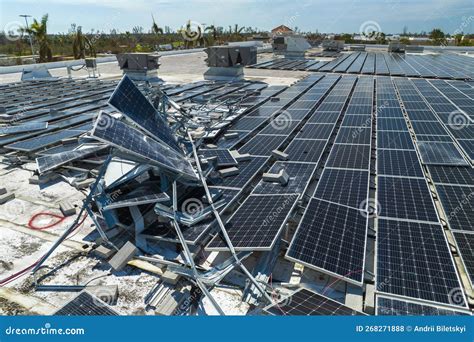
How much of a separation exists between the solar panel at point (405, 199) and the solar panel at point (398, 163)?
33.6 inches

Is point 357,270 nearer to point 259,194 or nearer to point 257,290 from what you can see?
point 257,290

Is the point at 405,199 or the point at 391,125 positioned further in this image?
the point at 391,125

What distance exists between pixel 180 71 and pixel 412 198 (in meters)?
62.0

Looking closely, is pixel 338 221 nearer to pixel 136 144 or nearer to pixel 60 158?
pixel 136 144

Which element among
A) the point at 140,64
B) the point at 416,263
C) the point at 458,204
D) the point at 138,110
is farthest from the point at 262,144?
the point at 140,64

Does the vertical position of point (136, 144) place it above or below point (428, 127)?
above

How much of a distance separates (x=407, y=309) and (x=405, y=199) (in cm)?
707

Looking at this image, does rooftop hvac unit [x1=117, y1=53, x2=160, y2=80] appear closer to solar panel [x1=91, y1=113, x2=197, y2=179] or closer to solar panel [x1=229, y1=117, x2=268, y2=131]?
solar panel [x1=229, y1=117, x2=268, y2=131]

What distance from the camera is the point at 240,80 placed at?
A: 54.3 m

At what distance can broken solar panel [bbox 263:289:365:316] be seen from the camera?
10.2 metres

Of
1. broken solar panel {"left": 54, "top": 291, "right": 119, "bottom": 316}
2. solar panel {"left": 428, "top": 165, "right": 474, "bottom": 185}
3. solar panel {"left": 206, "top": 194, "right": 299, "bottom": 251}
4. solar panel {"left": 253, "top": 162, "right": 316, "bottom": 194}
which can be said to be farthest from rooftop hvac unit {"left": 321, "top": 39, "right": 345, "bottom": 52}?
broken solar panel {"left": 54, "top": 291, "right": 119, "bottom": 316}

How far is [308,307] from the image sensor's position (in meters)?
10.5

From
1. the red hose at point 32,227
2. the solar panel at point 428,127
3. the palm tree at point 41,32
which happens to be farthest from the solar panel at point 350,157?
the palm tree at point 41,32

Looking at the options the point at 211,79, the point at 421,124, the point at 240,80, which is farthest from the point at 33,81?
the point at 421,124
